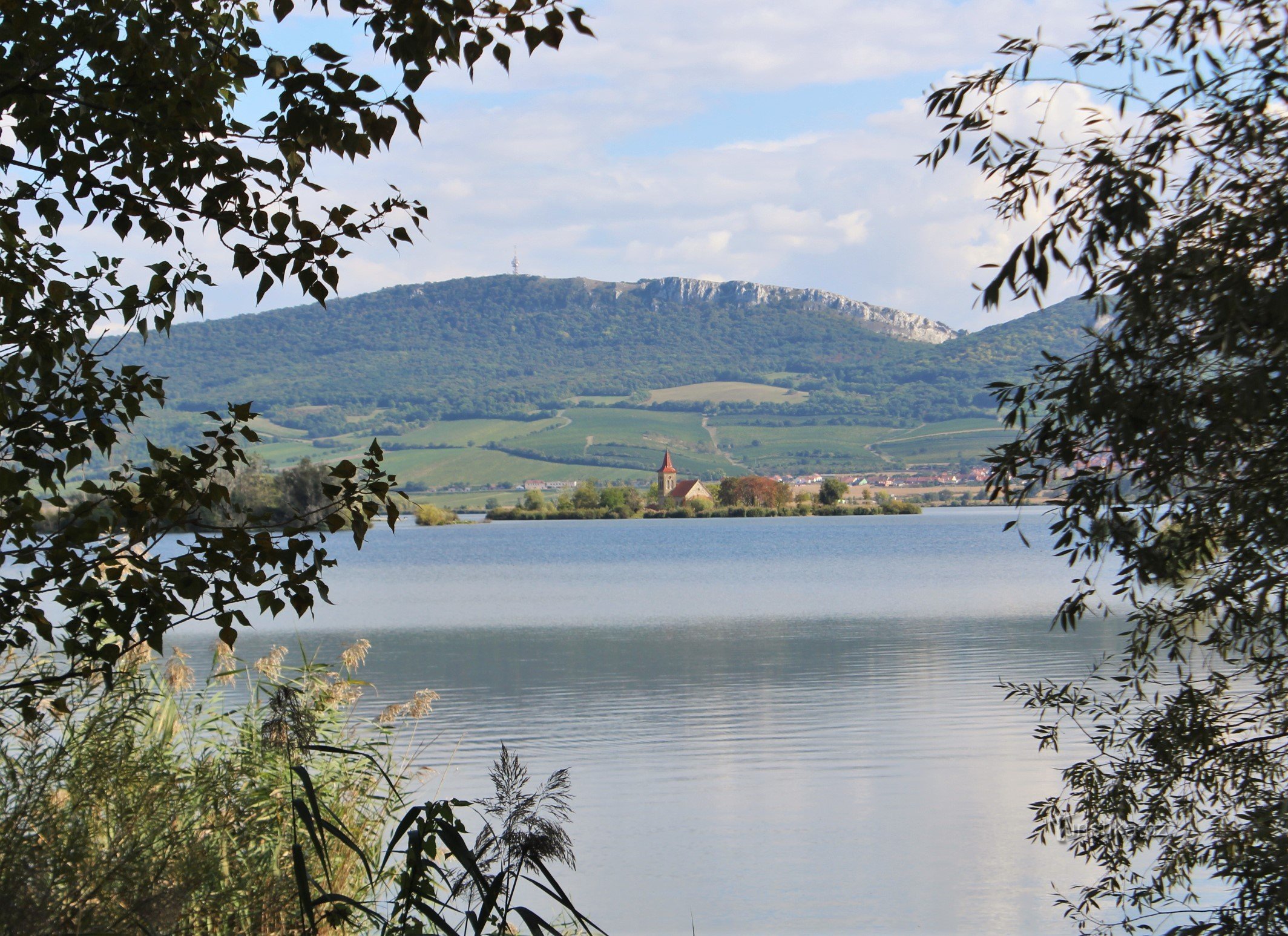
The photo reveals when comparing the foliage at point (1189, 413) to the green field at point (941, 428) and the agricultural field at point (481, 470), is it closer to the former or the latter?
the agricultural field at point (481, 470)

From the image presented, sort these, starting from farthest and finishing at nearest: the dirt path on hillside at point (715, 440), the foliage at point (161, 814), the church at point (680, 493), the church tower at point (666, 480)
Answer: the dirt path on hillside at point (715, 440) < the church tower at point (666, 480) < the church at point (680, 493) < the foliage at point (161, 814)

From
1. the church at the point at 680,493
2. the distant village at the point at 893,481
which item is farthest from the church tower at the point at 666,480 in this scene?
the distant village at the point at 893,481

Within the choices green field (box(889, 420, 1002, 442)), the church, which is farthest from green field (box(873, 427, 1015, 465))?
the church

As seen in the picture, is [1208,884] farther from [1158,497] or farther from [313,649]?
[313,649]

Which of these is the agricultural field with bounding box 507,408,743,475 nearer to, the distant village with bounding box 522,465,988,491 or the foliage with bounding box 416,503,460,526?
the distant village with bounding box 522,465,988,491

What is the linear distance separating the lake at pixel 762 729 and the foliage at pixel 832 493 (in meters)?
70.6

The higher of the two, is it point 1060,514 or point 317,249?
point 317,249

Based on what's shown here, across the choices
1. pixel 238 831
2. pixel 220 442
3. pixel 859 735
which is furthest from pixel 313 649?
pixel 220 442

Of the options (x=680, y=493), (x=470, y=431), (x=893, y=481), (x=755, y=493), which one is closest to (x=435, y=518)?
(x=680, y=493)

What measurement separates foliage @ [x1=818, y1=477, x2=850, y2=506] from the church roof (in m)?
14.4

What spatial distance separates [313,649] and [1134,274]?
63.2 feet

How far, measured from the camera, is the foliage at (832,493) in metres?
108

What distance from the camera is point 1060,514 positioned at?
4691mm

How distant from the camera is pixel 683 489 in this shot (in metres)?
119
